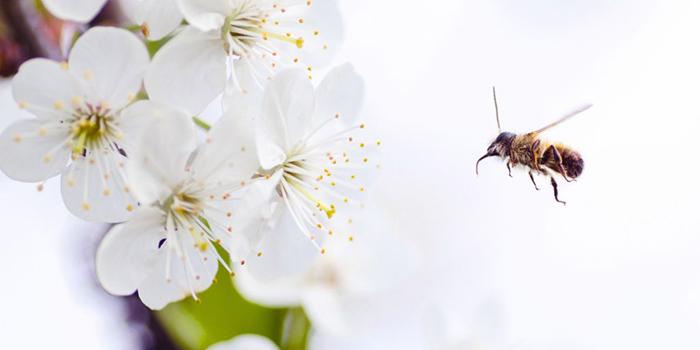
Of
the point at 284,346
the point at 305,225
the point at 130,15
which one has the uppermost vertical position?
the point at 130,15

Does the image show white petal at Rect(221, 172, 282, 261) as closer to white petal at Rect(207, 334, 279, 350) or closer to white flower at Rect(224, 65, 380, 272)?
white flower at Rect(224, 65, 380, 272)

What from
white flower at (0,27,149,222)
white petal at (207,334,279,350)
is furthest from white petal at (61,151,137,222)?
white petal at (207,334,279,350)

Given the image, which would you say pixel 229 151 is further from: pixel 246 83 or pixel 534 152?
pixel 534 152

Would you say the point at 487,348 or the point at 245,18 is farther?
the point at 487,348

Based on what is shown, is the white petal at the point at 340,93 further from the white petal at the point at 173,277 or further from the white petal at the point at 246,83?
the white petal at the point at 173,277

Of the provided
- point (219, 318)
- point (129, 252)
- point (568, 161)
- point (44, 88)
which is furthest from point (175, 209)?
point (568, 161)

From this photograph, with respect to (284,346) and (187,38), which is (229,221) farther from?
(284,346)

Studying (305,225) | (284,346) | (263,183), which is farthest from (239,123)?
(284,346)
